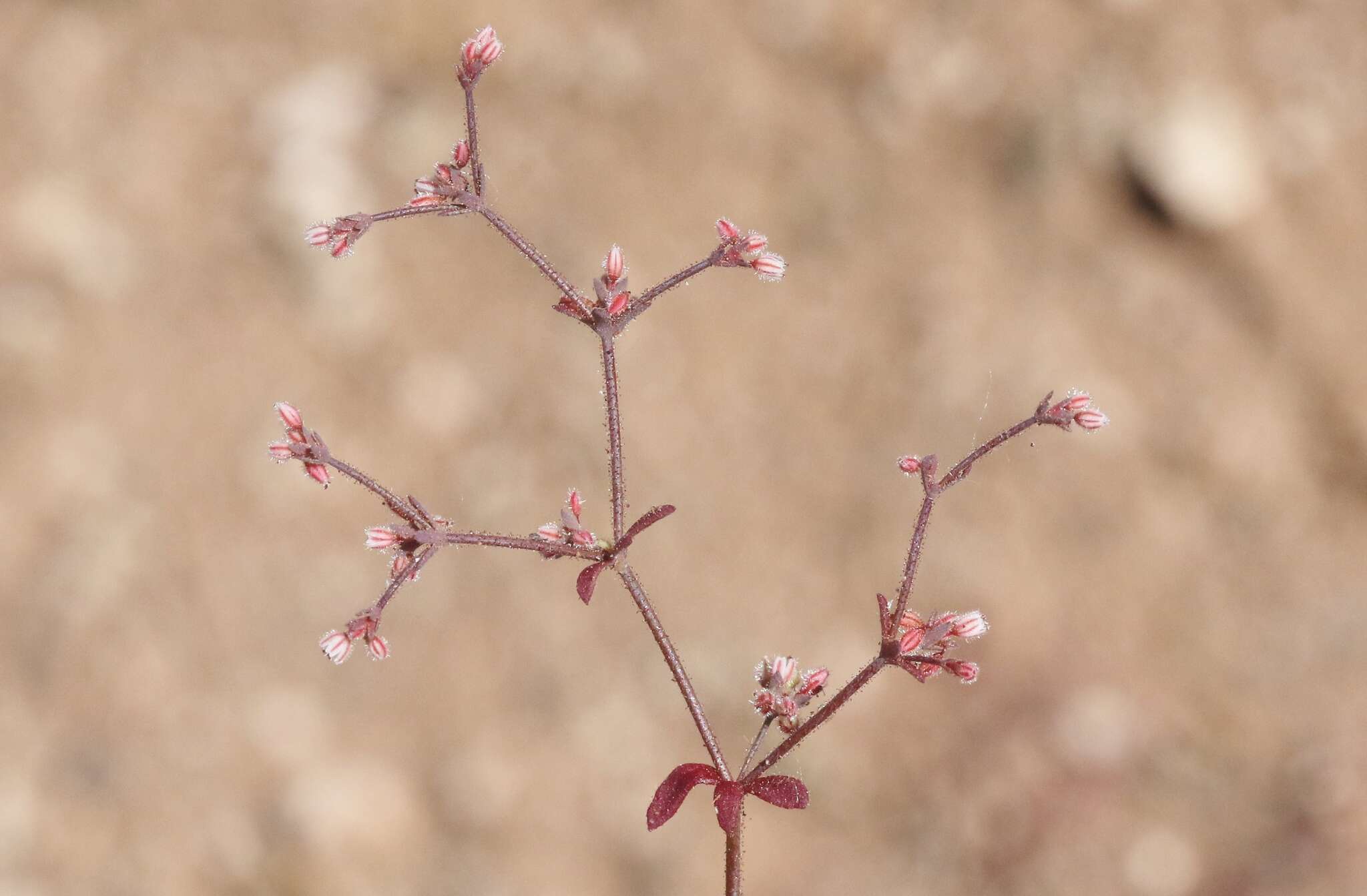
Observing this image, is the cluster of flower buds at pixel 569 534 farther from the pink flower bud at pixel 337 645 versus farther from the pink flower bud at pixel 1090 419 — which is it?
the pink flower bud at pixel 1090 419

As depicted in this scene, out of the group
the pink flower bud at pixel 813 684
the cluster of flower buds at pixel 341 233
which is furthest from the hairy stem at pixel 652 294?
the pink flower bud at pixel 813 684

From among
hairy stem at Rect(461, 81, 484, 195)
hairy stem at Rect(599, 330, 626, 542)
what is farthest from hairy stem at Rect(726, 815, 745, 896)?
hairy stem at Rect(461, 81, 484, 195)

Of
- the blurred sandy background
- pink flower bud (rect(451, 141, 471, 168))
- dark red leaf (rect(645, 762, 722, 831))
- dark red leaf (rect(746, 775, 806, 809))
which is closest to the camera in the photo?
dark red leaf (rect(746, 775, 806, 809))

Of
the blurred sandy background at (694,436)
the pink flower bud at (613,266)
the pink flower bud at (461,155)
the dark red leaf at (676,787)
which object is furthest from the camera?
the blurred sandy background at (694,436)

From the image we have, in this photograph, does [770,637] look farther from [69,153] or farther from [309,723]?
[69,153]

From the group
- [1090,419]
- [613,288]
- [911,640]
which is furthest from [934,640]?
[613,288]

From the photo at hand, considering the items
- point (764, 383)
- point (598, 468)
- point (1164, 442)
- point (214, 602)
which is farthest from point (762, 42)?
point (214, 602)

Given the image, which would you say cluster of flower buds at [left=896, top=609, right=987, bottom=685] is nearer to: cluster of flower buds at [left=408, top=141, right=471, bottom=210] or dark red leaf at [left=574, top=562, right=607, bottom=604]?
dark red leaf at [left=574, top=562, right=607, bottom=604]
